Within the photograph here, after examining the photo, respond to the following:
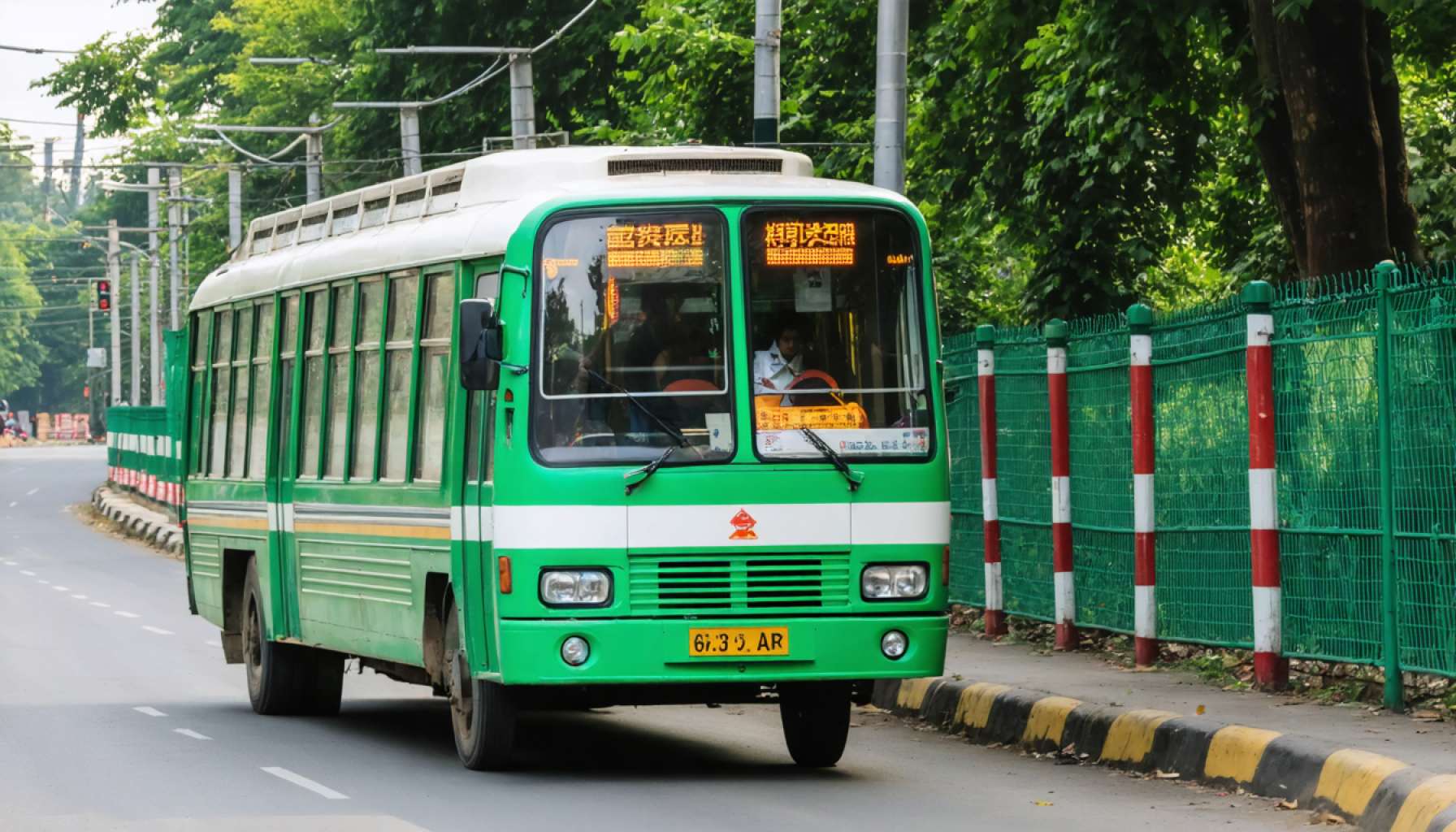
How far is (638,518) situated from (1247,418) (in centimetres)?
406

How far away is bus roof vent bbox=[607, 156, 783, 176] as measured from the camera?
12594mm

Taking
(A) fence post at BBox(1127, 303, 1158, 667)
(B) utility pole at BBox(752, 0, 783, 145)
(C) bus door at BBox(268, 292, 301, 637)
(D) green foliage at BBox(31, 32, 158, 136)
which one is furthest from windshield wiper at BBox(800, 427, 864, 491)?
(D) green foliage at BBox(31, 32, 158, 136)

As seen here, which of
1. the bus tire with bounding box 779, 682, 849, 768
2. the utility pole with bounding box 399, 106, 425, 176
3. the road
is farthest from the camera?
the utility pole with bounding box 399, 106, 425, 176

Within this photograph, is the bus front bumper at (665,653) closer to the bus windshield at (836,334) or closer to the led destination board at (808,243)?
the bus windshield at (836,334)

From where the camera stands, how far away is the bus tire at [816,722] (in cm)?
1255

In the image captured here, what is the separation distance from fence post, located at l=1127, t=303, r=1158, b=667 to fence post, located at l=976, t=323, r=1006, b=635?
9.54 feet

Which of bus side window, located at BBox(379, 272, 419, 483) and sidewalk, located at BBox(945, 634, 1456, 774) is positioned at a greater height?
bus side window, located at BBox(379, 272, 419, 483)

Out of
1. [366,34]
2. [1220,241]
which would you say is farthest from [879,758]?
[366,34]

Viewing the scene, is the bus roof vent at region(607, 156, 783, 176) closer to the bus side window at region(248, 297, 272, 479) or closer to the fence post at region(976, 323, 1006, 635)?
the bus side window at region(248, 297, 272, 479)

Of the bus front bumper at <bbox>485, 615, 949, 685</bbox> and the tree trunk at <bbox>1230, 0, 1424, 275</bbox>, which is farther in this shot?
the tree trunk at <bbox>1230, 0, 1424, 275</bbox>

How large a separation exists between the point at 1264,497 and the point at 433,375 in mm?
4258

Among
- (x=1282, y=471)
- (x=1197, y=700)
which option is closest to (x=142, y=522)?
(x=1282, y=471)

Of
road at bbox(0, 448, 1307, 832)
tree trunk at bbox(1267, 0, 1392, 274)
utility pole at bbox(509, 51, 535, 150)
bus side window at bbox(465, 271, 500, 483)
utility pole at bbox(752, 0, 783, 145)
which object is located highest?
utility pole at bbox(509, 51, 535, 150)

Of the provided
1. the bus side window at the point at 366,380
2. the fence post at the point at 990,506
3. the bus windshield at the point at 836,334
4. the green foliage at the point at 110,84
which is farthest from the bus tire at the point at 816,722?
the green foliage at the point at 110,84
